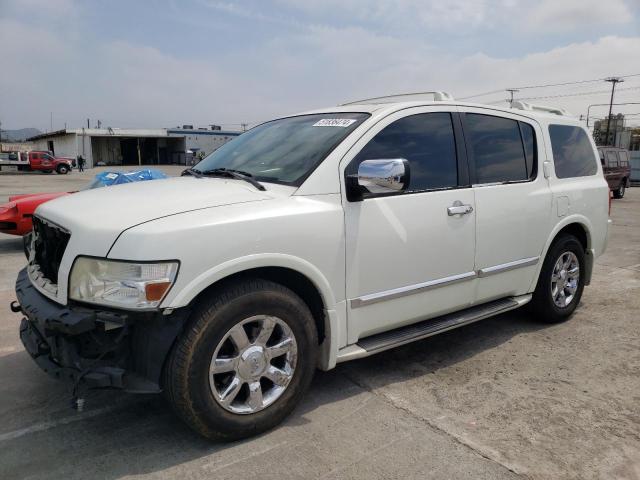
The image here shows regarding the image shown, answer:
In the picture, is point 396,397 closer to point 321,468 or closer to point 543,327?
point 321,468

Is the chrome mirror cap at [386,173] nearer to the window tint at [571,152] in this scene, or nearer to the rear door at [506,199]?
the rear door at [506,199]

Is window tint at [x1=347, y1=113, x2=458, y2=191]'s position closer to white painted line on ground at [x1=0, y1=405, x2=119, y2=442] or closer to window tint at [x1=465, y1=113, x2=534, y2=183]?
window tint at [x1=465, y1=113, x2=534, y2=183]

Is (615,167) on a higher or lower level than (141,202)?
higher

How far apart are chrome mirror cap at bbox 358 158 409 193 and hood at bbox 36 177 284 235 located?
460 mm

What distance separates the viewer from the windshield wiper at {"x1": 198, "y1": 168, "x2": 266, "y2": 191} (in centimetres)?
307

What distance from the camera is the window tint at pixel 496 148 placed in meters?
3.86

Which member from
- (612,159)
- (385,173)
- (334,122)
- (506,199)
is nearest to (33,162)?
(612,159)

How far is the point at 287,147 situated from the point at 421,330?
1.53m

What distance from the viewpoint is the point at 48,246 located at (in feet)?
9.63

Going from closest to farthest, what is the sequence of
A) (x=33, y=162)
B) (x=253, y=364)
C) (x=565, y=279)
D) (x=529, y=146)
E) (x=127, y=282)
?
(x=127, y=282), (x=253, y=364), (x=529, y=146), (x=565, y=279), (x=33, y=162)

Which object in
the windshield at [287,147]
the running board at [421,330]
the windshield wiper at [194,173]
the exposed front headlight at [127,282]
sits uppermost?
the windshield at [287,147]

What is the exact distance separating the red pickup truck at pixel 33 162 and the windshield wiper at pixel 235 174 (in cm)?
4022

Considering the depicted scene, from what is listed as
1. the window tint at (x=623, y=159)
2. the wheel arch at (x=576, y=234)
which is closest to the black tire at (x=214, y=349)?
the wheel arch at (x=576, y=234)

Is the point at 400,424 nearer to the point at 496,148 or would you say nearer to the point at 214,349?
the point at 214,349
